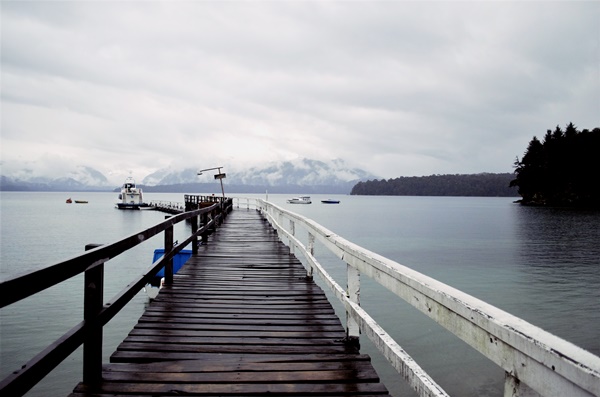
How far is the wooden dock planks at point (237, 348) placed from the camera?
3143 mm

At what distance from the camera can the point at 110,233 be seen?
4684cm

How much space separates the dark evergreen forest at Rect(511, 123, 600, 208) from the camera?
84500mm

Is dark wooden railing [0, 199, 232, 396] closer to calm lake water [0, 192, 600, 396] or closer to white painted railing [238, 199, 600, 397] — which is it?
calm lake water [0, 192, 600, 396]

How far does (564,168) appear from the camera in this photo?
88.1m

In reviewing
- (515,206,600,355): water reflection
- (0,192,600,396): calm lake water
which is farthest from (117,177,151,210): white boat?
(515,206,600,355): water reflection

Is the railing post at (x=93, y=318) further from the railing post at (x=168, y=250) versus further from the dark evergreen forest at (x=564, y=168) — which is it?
the dark evergreen forest at (x=564, y=168)

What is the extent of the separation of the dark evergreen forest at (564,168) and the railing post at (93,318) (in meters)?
100

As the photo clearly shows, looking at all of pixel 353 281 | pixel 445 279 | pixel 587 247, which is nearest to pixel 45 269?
pixel 353 281

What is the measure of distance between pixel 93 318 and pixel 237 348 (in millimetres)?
1446

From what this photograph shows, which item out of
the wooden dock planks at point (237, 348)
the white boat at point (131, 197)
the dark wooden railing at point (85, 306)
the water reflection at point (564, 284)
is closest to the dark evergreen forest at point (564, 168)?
the water reflection at point (564, 284)

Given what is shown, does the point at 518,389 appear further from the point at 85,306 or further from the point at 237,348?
the point at 237,348

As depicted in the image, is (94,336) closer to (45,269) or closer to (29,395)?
(45,269)

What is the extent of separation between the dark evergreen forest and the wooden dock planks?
319 feet

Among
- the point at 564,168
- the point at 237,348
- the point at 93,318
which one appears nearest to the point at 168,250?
the point at 237,348
